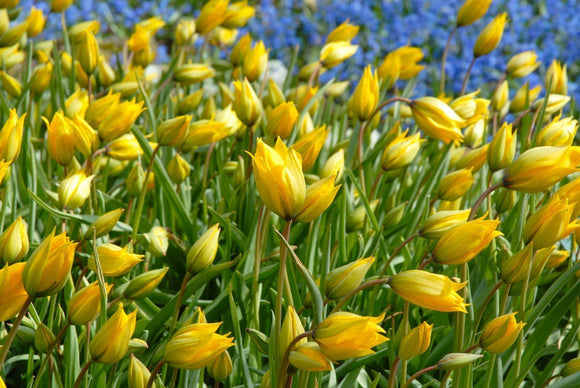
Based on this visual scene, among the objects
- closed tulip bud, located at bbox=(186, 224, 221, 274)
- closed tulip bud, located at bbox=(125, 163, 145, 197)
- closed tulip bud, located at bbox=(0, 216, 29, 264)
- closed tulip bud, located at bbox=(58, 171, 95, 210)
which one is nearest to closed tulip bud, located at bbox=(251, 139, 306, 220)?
closed tulip bud, located at bbox=(186, 224, 221, 274)

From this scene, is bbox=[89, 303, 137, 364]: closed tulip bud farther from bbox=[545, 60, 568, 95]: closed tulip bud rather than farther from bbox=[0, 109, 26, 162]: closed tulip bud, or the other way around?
bbox=[545, 60, 568, 95]: closed tulip bud

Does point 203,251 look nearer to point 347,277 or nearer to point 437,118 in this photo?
point 347,277

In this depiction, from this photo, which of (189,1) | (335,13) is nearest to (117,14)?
(189,1)

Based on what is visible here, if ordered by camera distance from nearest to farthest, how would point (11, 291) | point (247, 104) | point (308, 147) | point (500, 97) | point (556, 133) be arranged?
point (11, 291) → point (308, 147) → point (556, 133) → point (247, 104) → point (500, 97)

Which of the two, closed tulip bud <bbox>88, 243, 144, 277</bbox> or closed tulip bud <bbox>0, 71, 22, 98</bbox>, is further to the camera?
closed tulip bud <bbox>0, 71, 22, 98</bbox>

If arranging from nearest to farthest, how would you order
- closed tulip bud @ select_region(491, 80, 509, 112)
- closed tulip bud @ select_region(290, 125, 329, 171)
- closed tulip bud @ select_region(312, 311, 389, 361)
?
closed tulip bud @ select_region(312, 311, 389, 361) → closed tulip bud @ select_region(290, 125, 329, 171) → closed tulip bud @ select_region(491, 80, 509, 112)

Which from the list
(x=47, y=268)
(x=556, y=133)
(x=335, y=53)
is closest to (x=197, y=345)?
(x=47, y=268)
